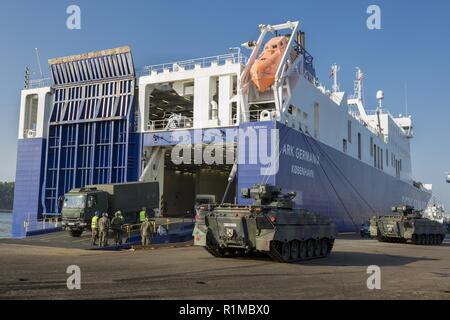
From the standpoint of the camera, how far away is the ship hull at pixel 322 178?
26219mm

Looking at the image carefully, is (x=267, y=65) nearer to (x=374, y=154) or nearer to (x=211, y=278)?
(x=211, y=278)

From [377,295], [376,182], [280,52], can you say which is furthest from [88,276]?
[376,182]

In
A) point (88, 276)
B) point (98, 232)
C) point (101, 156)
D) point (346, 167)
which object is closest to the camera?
point (88, 276)

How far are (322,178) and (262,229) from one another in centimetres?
1959

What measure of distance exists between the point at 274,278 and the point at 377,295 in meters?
2.69

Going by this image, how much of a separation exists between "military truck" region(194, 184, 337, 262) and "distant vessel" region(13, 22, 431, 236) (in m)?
9.27

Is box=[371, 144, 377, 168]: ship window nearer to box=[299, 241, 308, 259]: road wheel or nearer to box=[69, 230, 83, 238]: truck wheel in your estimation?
box=[69, 230, 83, 238]: truck wheel

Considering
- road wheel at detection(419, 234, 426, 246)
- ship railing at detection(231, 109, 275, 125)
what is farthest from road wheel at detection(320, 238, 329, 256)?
road wheel at detection(419, 234, 426, 246)

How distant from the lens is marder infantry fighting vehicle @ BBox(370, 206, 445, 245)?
90.4 feet

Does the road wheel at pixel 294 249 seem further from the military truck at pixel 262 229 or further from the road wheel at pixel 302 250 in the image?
the road wheel at pixel 302 250

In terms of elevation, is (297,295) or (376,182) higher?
(376,182)

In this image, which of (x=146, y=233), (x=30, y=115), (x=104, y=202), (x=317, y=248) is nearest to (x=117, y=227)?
(x=146, y=233)
